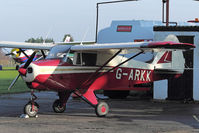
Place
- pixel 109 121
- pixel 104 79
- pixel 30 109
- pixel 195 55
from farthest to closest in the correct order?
pixel 195 55
pixel 104 79
pixel 30 109
pixel 109 121

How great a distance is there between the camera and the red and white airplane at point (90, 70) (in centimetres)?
1203

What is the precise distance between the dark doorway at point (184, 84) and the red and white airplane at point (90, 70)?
3147 millimetres

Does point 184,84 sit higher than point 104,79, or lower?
lower

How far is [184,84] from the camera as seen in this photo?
1817 cm

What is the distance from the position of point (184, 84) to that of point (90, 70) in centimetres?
637

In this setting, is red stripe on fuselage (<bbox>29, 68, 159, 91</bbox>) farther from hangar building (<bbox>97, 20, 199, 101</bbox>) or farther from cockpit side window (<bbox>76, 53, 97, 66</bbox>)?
hangar building (<bbox>97, 20, 199, 101</bbox>)

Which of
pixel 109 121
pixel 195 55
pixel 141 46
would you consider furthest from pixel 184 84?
pixel 109 121

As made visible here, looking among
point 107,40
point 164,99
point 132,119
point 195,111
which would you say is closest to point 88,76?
point 132,119

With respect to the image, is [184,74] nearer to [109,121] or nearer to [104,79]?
[104,79]

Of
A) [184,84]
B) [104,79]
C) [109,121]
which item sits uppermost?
[104,79]

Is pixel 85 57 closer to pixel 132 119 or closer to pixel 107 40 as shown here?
pixel 132 119

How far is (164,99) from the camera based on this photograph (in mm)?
18312

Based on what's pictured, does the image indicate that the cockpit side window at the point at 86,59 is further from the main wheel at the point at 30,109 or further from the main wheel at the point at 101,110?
the main wheel at the point at 30,109

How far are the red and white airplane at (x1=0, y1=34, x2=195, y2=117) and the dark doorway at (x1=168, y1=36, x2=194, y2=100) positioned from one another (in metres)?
3.15
